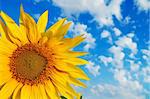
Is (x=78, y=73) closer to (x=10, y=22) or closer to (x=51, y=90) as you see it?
(x=51, y=90)

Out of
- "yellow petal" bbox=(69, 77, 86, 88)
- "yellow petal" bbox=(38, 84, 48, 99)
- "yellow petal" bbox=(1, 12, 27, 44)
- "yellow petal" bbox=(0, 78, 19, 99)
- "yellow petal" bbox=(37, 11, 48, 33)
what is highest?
"yellow petal" bbox=(37, 11, 48, 33)

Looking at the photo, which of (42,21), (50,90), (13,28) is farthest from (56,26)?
(50,90)

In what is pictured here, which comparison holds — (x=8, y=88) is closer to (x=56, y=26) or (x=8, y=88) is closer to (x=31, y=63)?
(x=31, y=63)

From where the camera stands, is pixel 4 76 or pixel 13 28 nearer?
pixel 13 28

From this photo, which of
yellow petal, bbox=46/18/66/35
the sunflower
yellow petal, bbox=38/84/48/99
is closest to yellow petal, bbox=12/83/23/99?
the sunflower

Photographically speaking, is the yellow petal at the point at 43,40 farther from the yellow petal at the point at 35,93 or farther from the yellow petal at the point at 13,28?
the yellow petal at the point at 35,93

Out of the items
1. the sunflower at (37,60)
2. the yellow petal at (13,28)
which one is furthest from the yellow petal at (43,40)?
the yellow petal at (13,28)

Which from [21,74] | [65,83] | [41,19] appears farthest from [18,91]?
[41,19]

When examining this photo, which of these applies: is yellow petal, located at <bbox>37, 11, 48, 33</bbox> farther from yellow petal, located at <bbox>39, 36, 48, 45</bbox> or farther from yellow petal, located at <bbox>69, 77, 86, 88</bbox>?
yellow petal, located at <bbox>69, 77, 86, 88</bbox>
